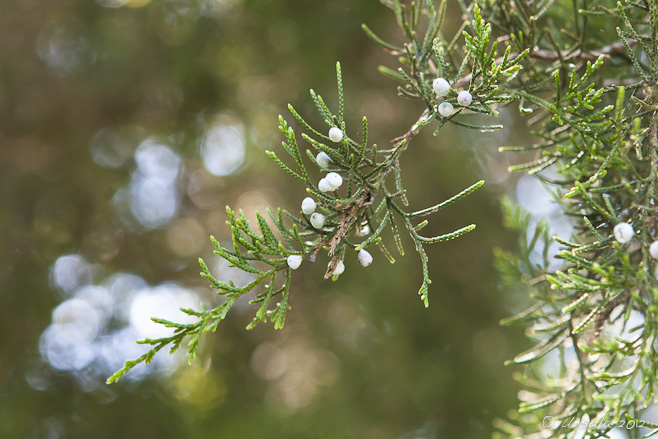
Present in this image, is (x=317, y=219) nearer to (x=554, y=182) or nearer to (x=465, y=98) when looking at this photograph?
(x=465, y=98)

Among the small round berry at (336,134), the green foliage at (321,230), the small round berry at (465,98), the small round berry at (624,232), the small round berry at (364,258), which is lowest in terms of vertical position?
the small round berry at (624,232)

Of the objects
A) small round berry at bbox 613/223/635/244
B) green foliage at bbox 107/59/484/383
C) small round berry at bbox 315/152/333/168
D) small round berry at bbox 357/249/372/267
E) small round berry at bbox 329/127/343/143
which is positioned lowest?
small round berry at bbox 613/223/635/244

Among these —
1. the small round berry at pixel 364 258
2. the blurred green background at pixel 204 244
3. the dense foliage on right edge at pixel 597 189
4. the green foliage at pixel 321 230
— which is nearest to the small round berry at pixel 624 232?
the dense foliage on right edge at pixel 597 189

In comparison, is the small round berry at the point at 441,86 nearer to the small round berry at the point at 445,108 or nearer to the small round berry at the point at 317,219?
the small round berry at the point at 445,108

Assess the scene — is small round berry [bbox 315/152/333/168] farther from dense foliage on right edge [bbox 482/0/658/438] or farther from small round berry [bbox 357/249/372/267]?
dense foliage on right edge [bbox 482/0/658/438]

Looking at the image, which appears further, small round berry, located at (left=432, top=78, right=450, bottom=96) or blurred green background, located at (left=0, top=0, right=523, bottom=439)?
blurred green background, located at (left=0, top=0, right=523, bottom=439)

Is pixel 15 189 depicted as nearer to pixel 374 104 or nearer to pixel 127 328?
pixel 127 328

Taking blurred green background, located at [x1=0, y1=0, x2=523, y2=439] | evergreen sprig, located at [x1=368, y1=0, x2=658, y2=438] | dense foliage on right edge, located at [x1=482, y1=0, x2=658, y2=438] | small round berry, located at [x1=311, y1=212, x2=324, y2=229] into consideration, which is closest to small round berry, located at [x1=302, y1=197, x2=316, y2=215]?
small round berry, located at [x1=311, y1=212, x2=324, y2=229]
